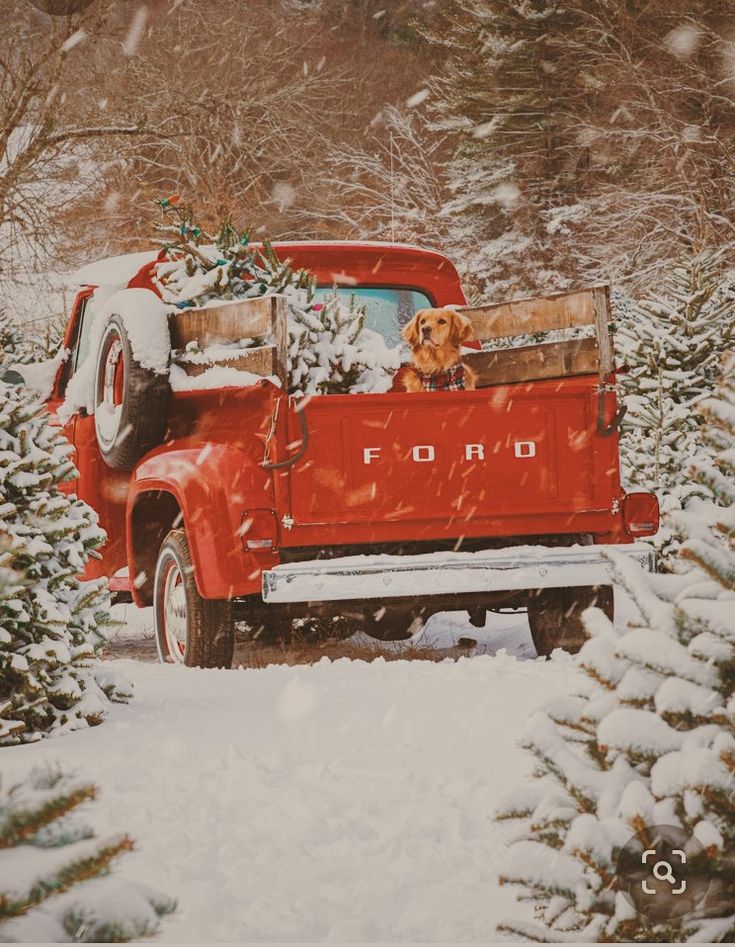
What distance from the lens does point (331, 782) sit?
4.07 m

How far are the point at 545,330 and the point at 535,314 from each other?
0.11m

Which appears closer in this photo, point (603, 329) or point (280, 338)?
point (280, 338)

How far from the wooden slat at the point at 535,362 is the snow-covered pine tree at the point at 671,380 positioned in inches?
75.3

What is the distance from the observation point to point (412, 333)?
7480mm

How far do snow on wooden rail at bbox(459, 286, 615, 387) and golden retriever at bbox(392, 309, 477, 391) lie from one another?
511 mm

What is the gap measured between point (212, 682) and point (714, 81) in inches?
924

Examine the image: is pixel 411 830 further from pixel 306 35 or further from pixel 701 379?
pixel 306 35

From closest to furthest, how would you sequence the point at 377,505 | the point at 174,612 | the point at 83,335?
the point at 377,505
the point at 174,612
the point at 83,335

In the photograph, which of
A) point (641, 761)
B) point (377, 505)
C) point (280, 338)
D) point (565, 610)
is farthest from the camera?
point (565, 610)

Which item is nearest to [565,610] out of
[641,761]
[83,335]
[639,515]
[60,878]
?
[639,515]

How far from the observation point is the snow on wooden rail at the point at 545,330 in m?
6.89

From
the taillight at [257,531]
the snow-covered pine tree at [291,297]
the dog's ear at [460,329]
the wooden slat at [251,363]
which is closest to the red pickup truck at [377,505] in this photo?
the taillight at [257,531]

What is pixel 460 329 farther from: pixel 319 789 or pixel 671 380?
pixel 319 789

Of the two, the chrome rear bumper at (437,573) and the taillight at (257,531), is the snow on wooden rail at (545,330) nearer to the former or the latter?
the chrome rear bumper at (437,573)
